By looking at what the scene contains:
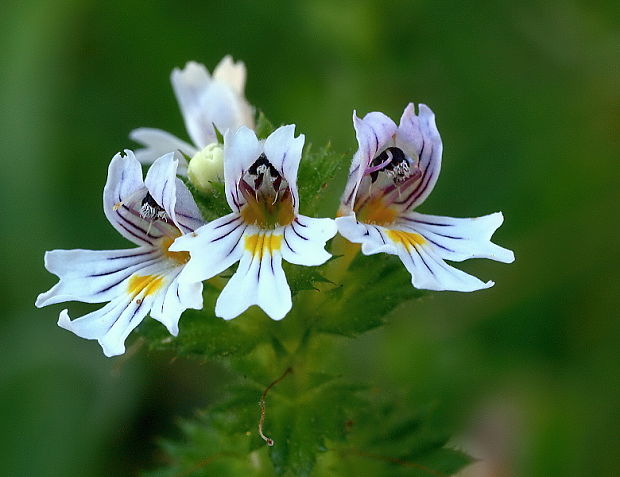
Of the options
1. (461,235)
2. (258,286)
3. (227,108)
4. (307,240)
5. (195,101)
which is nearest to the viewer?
(258,286)

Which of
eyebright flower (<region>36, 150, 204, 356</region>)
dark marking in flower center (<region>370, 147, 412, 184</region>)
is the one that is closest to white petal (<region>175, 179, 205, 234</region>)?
eyebright flower (<region>36, 150, 204, 356</region>)

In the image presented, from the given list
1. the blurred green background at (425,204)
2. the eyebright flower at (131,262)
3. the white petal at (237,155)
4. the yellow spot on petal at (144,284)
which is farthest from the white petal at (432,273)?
the blurred green background at (425,204)

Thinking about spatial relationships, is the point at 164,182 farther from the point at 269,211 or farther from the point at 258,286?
the point at 258,286

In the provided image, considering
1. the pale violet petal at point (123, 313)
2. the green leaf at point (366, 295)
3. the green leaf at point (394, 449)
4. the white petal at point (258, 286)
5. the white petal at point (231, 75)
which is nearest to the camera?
the white petal at point (258, 286)

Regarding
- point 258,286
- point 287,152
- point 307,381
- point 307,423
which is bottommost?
point 307,423

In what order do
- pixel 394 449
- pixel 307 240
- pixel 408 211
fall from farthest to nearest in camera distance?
1. pixel 394 449
2. pixel 408 211
3. pixel 307 240

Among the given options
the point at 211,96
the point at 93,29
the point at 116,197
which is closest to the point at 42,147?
the point at 93,29

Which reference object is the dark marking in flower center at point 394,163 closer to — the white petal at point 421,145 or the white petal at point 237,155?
the white petal at point 421,145

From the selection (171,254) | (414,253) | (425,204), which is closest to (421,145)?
(414,253)
